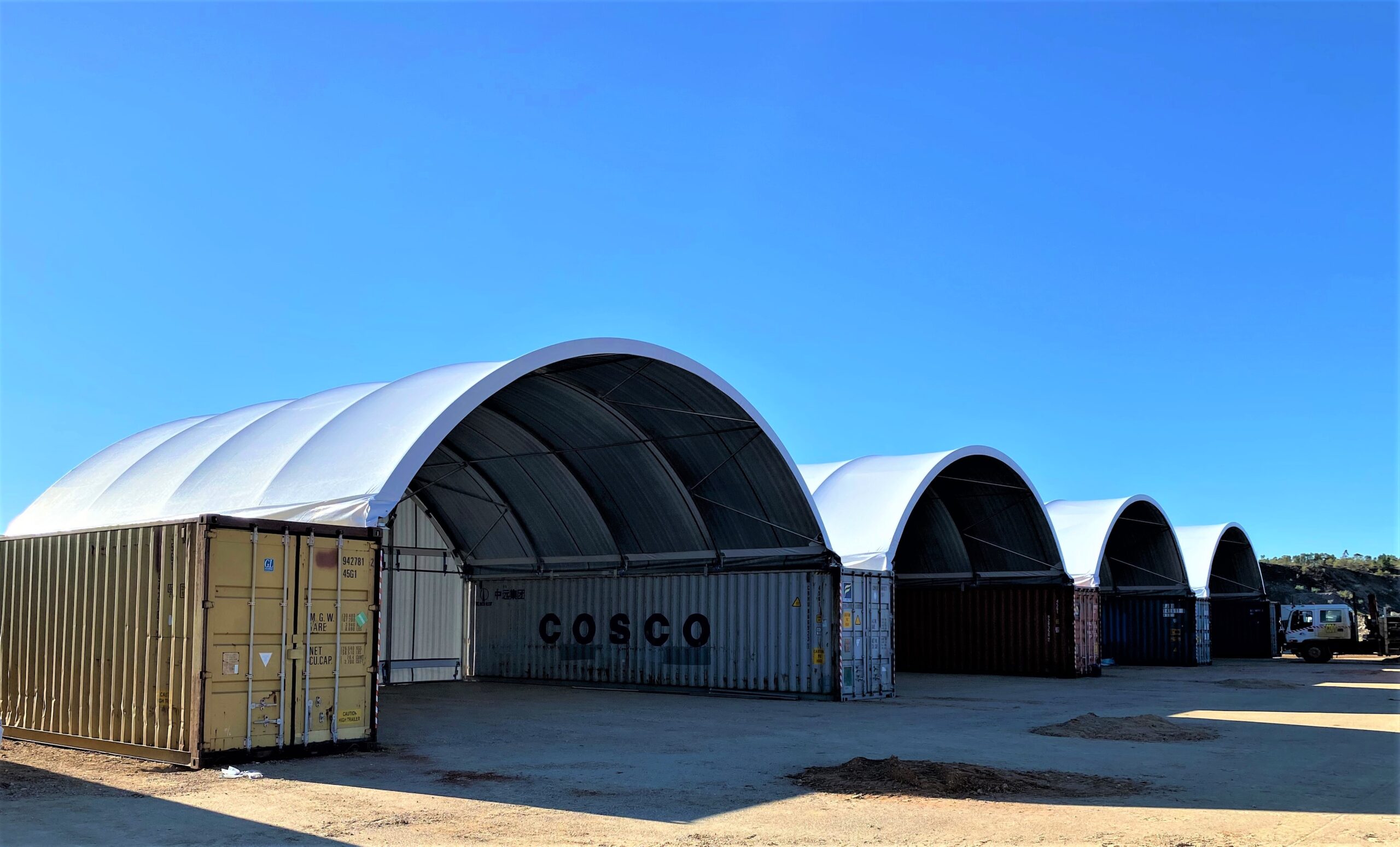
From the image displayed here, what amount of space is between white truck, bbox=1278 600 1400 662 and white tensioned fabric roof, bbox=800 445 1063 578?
20.2m

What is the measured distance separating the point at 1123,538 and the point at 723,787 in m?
38.0

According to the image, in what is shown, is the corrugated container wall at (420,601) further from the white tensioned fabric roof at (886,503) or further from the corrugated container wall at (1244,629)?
the corrugated container wall at (1244,629)

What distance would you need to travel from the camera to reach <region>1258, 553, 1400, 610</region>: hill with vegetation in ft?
250

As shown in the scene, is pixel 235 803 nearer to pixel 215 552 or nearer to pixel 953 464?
pixel 215 552

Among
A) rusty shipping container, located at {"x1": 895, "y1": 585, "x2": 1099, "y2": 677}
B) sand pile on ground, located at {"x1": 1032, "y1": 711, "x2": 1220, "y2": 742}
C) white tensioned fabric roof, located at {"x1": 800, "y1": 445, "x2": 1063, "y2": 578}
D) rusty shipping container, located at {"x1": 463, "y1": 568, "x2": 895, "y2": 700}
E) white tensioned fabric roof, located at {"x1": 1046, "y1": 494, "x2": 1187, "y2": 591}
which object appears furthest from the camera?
white tensioned fabric roof, located at {"x1": 1046, "y1": 494, "x2": 1187, "y2": 591}

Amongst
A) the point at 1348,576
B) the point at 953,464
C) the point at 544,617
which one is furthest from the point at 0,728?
the point at 1348,576

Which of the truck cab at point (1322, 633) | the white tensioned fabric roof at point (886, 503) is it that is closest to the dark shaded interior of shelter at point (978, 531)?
the white tensioned fabric roof at point (886, 503)

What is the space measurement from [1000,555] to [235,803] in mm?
28699

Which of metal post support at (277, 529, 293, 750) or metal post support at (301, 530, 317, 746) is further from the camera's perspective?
metal post support at (301, 530, 317, 746)

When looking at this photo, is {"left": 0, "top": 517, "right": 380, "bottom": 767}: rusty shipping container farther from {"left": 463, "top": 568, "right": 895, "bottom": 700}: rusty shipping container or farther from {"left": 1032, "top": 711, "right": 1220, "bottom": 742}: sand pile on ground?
{"left": 463, "top": 568, "right": 895, "bottom": 700}: rusty shipping container

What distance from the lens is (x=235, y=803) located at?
11125 millimetres

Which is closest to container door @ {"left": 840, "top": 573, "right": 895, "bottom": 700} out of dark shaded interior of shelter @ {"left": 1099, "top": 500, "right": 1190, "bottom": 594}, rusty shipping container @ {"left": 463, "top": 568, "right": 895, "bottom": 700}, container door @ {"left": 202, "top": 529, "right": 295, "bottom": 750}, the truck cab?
rusty shipping container @ {"left": 463, "top": 568, "right": 895, "bottom": 700}

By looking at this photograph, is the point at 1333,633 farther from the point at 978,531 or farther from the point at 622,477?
the point at 622,477

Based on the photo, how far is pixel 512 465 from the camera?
27.5 meters
